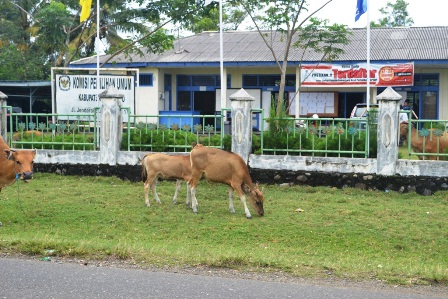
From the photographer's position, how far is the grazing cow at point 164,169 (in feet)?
41.3

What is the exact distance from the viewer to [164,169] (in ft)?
41.5

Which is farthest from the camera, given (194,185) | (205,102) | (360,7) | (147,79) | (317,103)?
(205,102)

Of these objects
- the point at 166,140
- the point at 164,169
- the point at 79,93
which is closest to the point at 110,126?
the point at 166,140

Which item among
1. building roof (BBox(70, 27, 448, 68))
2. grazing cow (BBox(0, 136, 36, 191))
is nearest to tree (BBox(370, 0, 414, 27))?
building roof (BBox(70, 27, 448, 68))

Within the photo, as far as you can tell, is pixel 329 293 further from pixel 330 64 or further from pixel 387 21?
pixel 387 21

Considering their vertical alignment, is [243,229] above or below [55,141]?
below

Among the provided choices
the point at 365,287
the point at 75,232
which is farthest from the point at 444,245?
the point at 75,232

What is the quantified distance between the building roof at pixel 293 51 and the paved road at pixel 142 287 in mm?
21560

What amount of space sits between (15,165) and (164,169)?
276 cm

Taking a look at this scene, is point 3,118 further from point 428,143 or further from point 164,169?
point 428,143

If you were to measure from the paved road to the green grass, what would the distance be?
646mm

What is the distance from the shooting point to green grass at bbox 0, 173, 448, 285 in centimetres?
815

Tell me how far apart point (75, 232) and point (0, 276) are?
3.47 meters

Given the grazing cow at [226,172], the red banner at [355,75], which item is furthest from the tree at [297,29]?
the grazing cow at [226,172]
